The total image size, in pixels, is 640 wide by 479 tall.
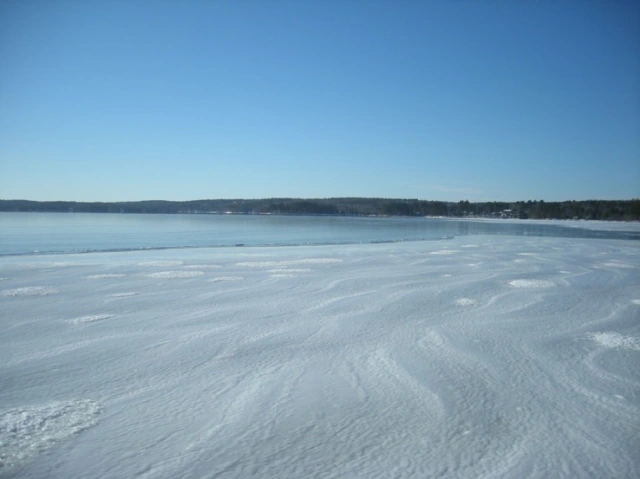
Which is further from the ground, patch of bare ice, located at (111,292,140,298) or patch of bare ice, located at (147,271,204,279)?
patch of bare ice, located at (147,271,204,279)

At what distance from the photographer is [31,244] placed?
18.6 meters

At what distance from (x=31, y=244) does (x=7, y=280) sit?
36.6 feet

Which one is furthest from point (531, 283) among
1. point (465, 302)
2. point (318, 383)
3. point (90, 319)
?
point (90, 319)

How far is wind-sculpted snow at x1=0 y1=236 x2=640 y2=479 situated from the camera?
8.60 ft

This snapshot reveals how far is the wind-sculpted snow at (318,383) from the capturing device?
8.60 ft

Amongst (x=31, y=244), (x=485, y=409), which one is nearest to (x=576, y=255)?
(x=485, y=409)

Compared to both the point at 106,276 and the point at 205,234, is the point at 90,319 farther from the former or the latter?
the point at 205,234

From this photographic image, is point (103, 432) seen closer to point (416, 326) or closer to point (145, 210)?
point (416, 326)

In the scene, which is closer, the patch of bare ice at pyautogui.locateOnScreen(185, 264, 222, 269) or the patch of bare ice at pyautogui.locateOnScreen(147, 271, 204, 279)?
the patch of bare ice at pyautogui.locateOnScreen(147, 271, 204, 279)

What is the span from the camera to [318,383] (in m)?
3.77

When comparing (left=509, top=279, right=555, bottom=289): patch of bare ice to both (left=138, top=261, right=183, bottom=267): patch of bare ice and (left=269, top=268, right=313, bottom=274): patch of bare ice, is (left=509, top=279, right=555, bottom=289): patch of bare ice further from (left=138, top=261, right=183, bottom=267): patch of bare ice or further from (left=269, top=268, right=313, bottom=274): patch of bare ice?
(left=138, top=261, right=183, bottom=267): patch of bare ice

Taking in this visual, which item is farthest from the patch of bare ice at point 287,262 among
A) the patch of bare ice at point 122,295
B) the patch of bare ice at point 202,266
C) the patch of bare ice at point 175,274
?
the patch of bare ice at point 122,295

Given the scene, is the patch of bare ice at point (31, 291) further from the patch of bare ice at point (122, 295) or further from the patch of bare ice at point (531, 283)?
the patch of bare ice at point (531, 283)

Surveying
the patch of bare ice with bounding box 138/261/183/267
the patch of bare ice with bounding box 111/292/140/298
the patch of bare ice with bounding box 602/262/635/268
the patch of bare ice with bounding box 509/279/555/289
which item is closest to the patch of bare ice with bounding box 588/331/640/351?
the patch of bare ice with bounding box 509/279/555/289
